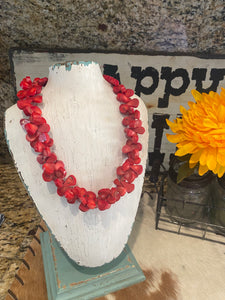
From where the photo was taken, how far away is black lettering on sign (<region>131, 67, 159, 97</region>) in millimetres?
736

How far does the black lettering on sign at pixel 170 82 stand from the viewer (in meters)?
0.73

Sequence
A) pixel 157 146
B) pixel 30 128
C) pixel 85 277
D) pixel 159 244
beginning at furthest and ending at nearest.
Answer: pixel 157 146, pixel 159 244, pixel 85 277, pixel 30 128

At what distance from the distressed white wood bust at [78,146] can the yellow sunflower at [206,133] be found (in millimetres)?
157

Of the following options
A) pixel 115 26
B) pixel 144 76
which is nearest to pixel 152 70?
pixel 144 76

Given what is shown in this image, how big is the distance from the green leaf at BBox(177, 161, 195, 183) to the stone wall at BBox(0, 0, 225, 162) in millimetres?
352

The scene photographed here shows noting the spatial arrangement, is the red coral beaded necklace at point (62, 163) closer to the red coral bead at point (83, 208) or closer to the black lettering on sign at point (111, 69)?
the red coral bead at point (83, 208)

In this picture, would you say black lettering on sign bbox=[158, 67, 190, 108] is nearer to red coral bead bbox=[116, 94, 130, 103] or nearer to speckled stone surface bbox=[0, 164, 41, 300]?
red coral bead bbox=[116, 94, 130, 103]

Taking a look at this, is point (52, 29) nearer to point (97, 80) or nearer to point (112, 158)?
point (97, 80)

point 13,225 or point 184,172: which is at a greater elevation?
point 184,172

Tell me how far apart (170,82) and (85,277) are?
576mm

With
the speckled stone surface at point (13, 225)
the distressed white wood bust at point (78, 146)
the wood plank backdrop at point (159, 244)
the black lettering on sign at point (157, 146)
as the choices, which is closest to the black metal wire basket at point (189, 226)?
the wood plank backdrop at point (159, 244)

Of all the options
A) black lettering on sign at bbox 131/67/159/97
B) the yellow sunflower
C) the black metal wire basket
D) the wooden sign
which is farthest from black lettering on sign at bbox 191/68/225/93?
the black metal wire basket

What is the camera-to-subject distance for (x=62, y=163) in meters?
0.42

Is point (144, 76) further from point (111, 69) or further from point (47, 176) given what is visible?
point (47, 176)
